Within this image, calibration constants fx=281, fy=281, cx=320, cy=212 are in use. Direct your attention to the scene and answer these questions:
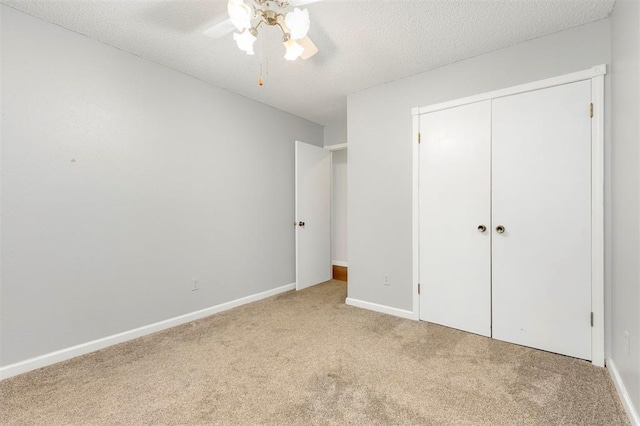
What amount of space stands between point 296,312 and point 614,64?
10.7 ft

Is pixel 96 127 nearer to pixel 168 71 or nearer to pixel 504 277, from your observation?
pixel 168 71

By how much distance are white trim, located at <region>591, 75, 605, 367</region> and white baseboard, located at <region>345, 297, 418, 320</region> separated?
1324mm

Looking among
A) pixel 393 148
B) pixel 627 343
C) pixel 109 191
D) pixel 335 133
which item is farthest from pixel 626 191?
pixel 109 191

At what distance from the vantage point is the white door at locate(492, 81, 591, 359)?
2.06m

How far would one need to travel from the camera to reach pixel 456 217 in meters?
2.61

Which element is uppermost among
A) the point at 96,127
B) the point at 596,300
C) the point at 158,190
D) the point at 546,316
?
the point at 96,127

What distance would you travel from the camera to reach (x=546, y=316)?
2.20 m

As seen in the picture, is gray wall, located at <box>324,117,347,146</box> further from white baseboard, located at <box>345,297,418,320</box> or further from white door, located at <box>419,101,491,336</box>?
white baseboard, located at <box>345,297,418,320</box>

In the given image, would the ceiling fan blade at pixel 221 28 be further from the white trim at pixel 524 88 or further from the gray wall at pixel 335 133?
the gray wall at pixel 335 133

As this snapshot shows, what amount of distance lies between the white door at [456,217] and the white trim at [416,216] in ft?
0.12

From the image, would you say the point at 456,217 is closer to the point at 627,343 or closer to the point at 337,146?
the point at 627,343

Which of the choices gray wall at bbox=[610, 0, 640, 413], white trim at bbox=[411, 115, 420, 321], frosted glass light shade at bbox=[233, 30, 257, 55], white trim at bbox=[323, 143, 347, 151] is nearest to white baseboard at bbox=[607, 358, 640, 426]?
gray wall at bbox=[610, 0, 640, 413]

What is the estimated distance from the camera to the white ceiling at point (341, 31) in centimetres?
189

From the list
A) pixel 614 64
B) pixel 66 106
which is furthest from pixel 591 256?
pixel 66 106
